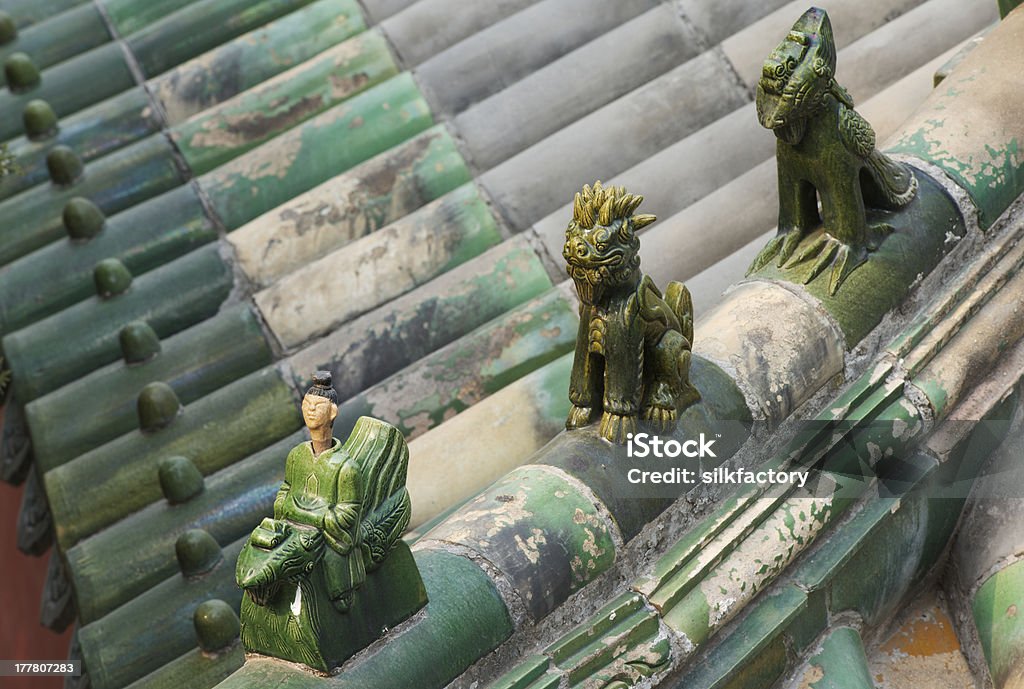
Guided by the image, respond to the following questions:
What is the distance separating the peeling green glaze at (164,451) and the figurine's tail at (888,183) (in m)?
2.58

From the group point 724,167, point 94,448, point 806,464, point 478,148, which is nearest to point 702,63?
point 724,167

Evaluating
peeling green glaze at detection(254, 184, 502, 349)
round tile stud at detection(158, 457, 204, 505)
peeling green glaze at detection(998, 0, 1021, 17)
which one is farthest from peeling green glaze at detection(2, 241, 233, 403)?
peeling green glaze at detection(998, 0, 1021, 17)

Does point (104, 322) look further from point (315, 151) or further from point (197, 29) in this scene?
point (197, 29)

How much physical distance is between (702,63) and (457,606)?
11.6 ft

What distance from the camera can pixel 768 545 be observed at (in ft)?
13.3

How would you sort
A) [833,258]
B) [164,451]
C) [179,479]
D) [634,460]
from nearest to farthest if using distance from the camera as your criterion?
[634,460]
[833,258]
[179,479]
[164,451]

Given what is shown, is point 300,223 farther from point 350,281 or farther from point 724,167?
point 724,167

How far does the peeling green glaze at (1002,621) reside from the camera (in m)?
4.09

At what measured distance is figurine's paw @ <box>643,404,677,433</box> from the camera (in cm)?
411

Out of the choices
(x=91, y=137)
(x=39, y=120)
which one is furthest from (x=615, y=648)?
(x=39, y=120)

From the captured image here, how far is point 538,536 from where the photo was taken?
385 centimetres

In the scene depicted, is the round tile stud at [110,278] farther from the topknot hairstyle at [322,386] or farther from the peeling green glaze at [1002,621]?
the peeling green glaze at [1002,621]

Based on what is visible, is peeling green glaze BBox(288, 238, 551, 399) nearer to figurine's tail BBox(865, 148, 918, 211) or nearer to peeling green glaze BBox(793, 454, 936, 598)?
figurine's tail BBox(865, 148, 918, 211)

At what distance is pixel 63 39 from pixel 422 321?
294 centimetres
